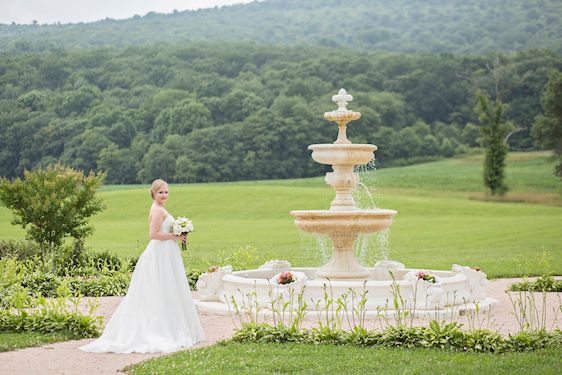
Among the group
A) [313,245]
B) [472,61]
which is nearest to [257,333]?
[313,245]

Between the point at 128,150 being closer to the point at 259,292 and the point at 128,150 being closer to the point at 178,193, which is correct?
the point at 178,193

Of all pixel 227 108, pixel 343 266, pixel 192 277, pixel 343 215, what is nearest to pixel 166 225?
pixel 343 215

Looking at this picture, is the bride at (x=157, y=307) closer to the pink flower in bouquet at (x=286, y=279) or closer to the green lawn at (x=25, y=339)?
the green lawn at (x=25, y=339)

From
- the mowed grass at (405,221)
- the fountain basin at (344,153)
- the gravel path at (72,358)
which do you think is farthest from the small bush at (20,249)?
the gravel path at (72,358)

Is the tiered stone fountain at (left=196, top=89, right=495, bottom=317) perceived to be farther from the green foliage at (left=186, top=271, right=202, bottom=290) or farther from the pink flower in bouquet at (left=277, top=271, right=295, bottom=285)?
the green foliage at (left=186, top=271, right=202, bottom=290)

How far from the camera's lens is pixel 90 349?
10.8m

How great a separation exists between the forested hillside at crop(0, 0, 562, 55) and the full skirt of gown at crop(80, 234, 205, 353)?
86.3 metres

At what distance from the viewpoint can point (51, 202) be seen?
68.0 feet

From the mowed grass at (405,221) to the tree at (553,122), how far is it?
2424 millimetres

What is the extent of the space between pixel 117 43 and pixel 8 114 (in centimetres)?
5572

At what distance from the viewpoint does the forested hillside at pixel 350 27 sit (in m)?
124

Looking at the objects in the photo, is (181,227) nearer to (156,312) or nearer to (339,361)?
(156,312)

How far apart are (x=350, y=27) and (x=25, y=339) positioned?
15616 centimetres

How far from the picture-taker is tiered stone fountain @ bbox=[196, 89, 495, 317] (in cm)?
1394
